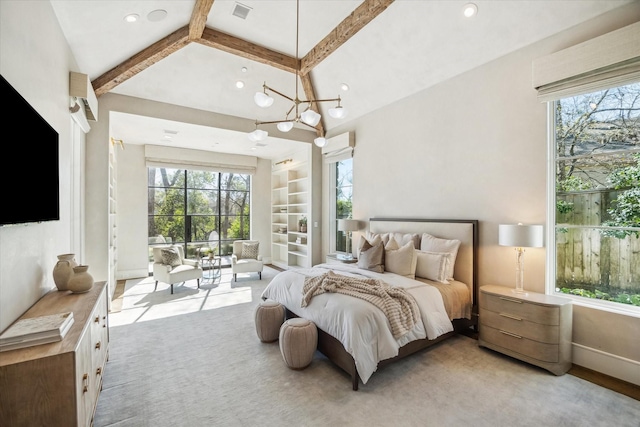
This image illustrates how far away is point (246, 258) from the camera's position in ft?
20.7

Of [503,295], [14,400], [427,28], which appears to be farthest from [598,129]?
[14,400]

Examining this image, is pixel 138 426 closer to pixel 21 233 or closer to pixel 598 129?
pixel 21 233

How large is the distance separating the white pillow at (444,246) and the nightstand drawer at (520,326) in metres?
0.57

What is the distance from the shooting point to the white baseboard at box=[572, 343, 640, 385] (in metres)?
2.45

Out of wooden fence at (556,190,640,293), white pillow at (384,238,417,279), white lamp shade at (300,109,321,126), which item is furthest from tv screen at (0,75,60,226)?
wooden fence at (556,190,640,293)

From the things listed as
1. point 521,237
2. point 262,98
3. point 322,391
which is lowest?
point 322,391

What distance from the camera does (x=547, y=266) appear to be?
9.85ft

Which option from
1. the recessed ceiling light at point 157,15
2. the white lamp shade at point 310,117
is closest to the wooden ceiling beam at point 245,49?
the recessed ceiling light at point 157,15

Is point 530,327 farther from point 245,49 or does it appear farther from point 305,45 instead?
point 245,49

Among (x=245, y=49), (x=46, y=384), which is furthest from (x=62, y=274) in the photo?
(x=245, y=49)

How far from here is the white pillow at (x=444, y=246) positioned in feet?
11.4

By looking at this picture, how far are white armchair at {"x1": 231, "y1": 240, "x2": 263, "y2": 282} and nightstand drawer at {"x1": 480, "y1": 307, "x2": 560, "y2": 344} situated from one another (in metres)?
4.36

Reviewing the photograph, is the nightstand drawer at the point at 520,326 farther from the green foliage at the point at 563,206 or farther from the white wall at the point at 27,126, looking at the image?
the white wall at the point at 27,126

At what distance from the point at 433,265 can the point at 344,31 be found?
10.6ft
